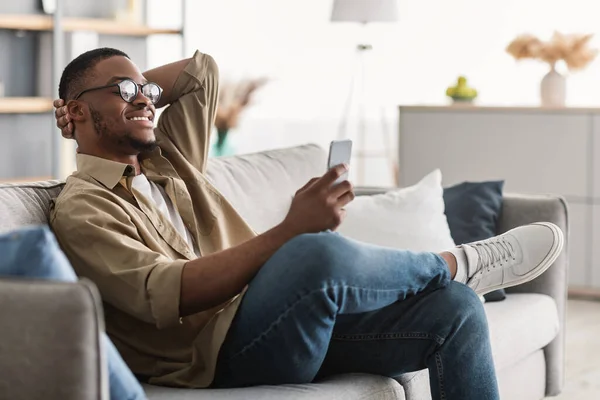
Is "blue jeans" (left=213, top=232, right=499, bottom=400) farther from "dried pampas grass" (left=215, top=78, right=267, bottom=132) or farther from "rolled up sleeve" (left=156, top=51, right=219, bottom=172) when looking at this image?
"dried pampas grass" (left=215, top=78, right=267, bottom=132)

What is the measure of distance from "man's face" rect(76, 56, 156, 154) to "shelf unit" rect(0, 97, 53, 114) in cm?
276

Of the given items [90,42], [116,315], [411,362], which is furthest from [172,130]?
[90,42]

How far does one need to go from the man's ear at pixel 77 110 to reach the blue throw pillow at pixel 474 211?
1.33 metres

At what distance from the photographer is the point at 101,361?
1.47m

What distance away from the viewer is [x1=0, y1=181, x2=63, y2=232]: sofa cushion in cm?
211

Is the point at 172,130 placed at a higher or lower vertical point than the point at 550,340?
higher

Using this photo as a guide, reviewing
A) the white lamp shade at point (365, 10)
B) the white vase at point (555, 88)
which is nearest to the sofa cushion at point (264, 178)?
the white lamp shade at point (365, 10)

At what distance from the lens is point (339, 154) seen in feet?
7.15

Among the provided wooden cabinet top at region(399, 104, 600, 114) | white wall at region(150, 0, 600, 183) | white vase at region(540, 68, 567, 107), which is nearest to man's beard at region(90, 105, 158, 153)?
wooden cabinet top at region(399, 104, 600, 114)

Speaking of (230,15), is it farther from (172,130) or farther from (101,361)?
(101,361)

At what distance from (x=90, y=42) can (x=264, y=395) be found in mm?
3720

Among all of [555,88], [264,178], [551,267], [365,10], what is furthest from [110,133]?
Answer: [555,88]

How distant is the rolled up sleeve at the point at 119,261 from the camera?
76.5 inches

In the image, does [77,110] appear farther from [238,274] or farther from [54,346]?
[54,346]
